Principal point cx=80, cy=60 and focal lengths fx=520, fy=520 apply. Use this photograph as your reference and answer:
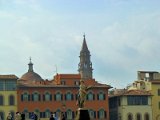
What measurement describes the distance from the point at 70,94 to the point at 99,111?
555 cm

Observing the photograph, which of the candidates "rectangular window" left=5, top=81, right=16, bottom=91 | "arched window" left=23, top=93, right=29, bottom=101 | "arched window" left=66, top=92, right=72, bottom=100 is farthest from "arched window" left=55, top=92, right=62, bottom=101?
"rectangular window" left=5, top=81, right=16, bottom=91

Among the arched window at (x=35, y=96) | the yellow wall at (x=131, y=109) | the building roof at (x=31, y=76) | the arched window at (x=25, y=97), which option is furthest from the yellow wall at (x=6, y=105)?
the building roof at (x=31, y=76)

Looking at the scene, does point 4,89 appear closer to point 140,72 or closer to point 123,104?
point 123,104

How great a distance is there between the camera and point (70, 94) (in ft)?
277

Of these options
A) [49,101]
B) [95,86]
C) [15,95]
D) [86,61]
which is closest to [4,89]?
[15,95]

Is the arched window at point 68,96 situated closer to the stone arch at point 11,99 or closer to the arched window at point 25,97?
the arched window at point 25,97

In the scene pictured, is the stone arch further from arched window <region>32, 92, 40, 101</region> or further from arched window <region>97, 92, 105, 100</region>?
arched window <region>97, 92, 105, 100</region>

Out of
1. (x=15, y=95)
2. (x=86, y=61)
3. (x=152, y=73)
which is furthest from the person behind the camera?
(x=86, y=61)

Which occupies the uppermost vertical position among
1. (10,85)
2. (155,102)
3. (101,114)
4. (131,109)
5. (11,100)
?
(10,85)

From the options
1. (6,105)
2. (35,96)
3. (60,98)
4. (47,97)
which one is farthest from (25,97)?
(60,98)

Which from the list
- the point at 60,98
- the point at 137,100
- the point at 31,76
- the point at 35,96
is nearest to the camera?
the point at 35,96

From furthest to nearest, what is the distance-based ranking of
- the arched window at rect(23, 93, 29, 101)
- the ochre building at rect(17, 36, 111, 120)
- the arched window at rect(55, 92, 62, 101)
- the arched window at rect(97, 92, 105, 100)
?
the arched window at rect(97, 92, 105, 100) < the arched window at rect(55, 92, 62, 101) < the ochre building at rect(17, 36, 111, 120) < the arched window at rect(23, 93, 29, 101)

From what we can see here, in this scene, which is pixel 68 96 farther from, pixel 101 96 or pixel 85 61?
pixel 85 61

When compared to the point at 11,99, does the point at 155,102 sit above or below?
below
